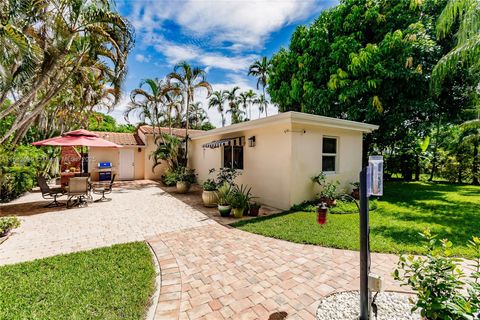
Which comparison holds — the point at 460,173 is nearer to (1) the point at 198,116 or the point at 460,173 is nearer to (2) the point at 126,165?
(2) the point at 126,165

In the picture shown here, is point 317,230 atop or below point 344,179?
below

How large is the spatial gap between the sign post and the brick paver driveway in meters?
5.86

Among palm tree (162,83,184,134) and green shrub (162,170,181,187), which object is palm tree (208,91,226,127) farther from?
green shrub (162,170,181,187)

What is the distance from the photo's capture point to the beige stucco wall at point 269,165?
9646 millimetres

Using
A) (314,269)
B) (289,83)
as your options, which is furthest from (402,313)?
(289,83)

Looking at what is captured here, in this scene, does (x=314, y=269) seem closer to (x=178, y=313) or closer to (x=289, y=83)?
(x=178, y=313)

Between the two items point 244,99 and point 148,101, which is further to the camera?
point 244,99

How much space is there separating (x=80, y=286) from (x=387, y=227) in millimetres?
8711

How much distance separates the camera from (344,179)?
11844mm

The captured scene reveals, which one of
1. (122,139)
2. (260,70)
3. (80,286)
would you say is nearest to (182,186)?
(80,286)

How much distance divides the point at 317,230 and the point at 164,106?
16174 mm

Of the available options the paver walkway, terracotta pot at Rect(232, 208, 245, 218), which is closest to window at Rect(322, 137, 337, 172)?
terracotta pot at Rect(232, 208, 245, 218)

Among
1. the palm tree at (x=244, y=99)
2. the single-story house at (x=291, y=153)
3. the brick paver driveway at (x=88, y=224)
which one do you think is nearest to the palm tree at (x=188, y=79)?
the single-story house at (x=291, y=153)

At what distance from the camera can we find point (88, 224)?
7852mm
